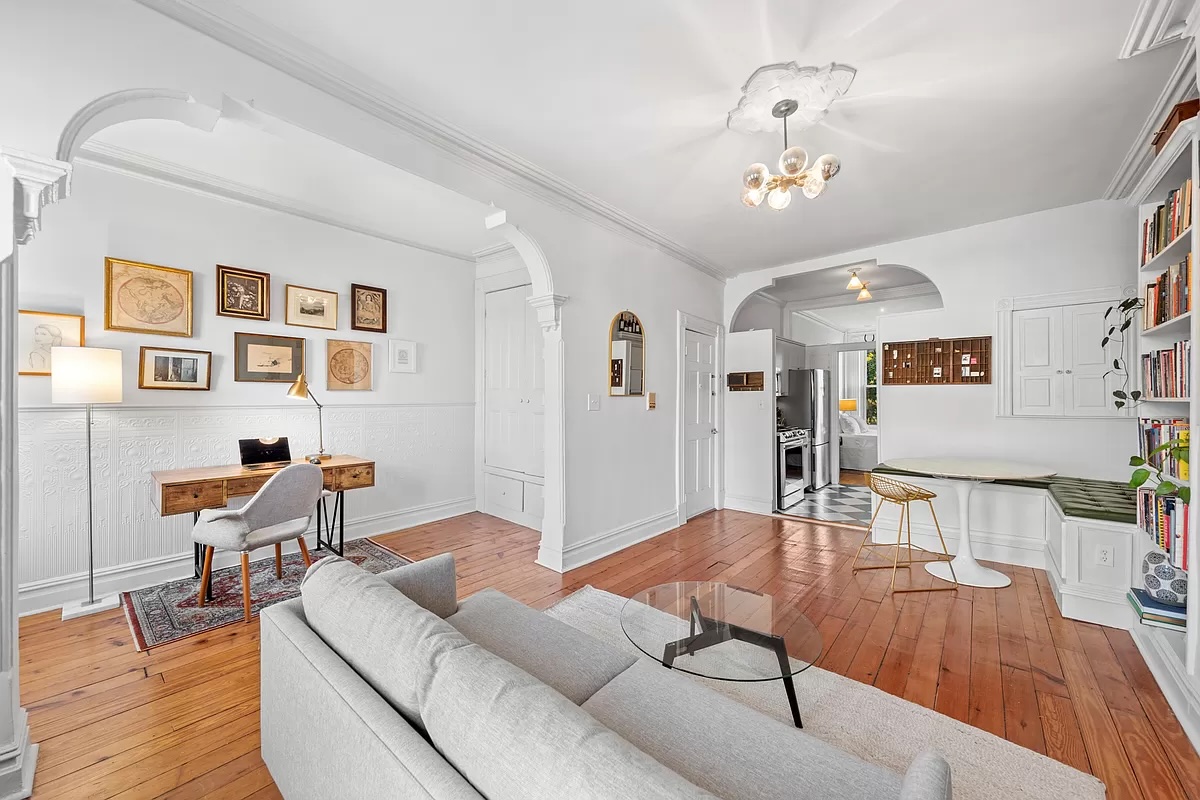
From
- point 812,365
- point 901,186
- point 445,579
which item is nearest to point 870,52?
point 901,186

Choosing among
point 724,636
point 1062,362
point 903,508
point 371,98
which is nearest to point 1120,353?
point 1062,362

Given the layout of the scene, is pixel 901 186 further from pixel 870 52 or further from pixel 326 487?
pixel 326 487

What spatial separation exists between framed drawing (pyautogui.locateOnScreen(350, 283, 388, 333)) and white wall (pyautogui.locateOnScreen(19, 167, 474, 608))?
0.07 meters

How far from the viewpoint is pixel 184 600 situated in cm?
287

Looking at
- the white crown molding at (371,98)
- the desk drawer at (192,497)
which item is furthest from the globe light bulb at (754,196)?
the desk drawer at (192,497)

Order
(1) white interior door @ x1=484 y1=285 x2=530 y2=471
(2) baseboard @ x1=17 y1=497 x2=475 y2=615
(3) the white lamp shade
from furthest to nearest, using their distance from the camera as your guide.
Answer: (1) white interior door @ x1=484 y1=285 x2=530 y2=471 → (2) baseboard @ x1=17 y1=497 x2=475 y2=615 → (3) the white lamp shade

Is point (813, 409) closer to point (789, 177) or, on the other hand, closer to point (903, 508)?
point (903, 508)

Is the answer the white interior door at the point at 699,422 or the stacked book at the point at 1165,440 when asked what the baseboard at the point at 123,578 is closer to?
the white interior door at the point at 699,422

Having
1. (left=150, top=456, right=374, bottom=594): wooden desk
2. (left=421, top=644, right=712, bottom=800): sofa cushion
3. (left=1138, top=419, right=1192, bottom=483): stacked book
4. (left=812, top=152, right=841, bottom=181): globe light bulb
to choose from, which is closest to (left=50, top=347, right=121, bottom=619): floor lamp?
(left=150, top=456, right=374, bottom=594): wooden desk

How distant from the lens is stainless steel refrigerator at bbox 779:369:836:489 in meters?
6.15

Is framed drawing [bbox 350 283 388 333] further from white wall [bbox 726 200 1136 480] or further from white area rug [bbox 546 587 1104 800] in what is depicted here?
white wall [bbox 726 200 1136 480]

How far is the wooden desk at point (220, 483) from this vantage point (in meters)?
2.76

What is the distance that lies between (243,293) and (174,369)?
2.25 feet

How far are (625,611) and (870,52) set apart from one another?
2.52 metres
